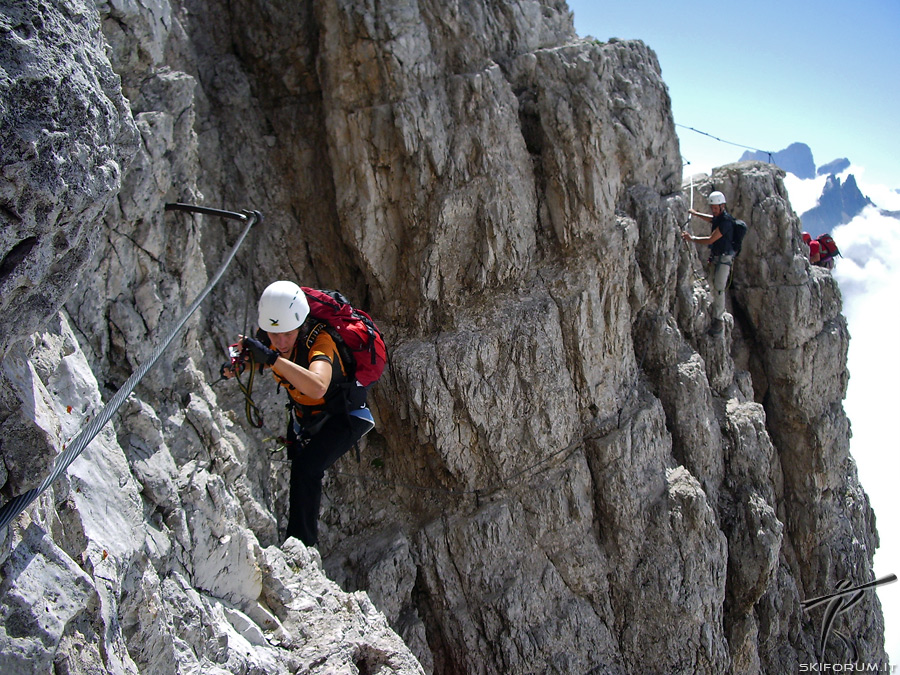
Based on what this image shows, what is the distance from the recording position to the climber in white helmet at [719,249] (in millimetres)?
15109

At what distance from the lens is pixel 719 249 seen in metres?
15.4

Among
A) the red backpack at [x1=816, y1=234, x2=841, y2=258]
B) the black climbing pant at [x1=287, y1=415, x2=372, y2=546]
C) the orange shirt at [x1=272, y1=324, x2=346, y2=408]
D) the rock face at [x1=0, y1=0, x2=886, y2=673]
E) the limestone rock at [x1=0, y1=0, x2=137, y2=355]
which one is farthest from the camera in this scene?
the red backpack at [x1=816, y1=234, x2=841, y2=258]

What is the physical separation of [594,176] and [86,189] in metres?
10.3

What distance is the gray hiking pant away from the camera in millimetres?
15531

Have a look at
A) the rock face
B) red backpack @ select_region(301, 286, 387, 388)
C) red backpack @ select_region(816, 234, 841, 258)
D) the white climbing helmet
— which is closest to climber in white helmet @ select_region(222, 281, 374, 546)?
the white climbing helmet

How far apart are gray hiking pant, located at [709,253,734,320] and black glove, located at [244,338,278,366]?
40.1 feet

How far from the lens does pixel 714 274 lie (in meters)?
16.0

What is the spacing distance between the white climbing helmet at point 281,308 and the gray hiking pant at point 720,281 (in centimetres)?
1158

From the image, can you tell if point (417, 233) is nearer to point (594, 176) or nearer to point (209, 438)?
point (594, 176)

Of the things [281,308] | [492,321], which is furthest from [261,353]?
[492,321]

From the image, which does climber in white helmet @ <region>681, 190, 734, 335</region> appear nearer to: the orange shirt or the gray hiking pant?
the gray hiking pant

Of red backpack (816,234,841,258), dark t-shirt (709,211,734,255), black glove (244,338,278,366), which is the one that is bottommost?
black glove (244,338,278,366)

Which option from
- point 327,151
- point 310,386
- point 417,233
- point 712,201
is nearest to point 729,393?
point 712,201

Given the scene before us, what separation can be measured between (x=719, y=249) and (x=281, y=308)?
39.0 ft
